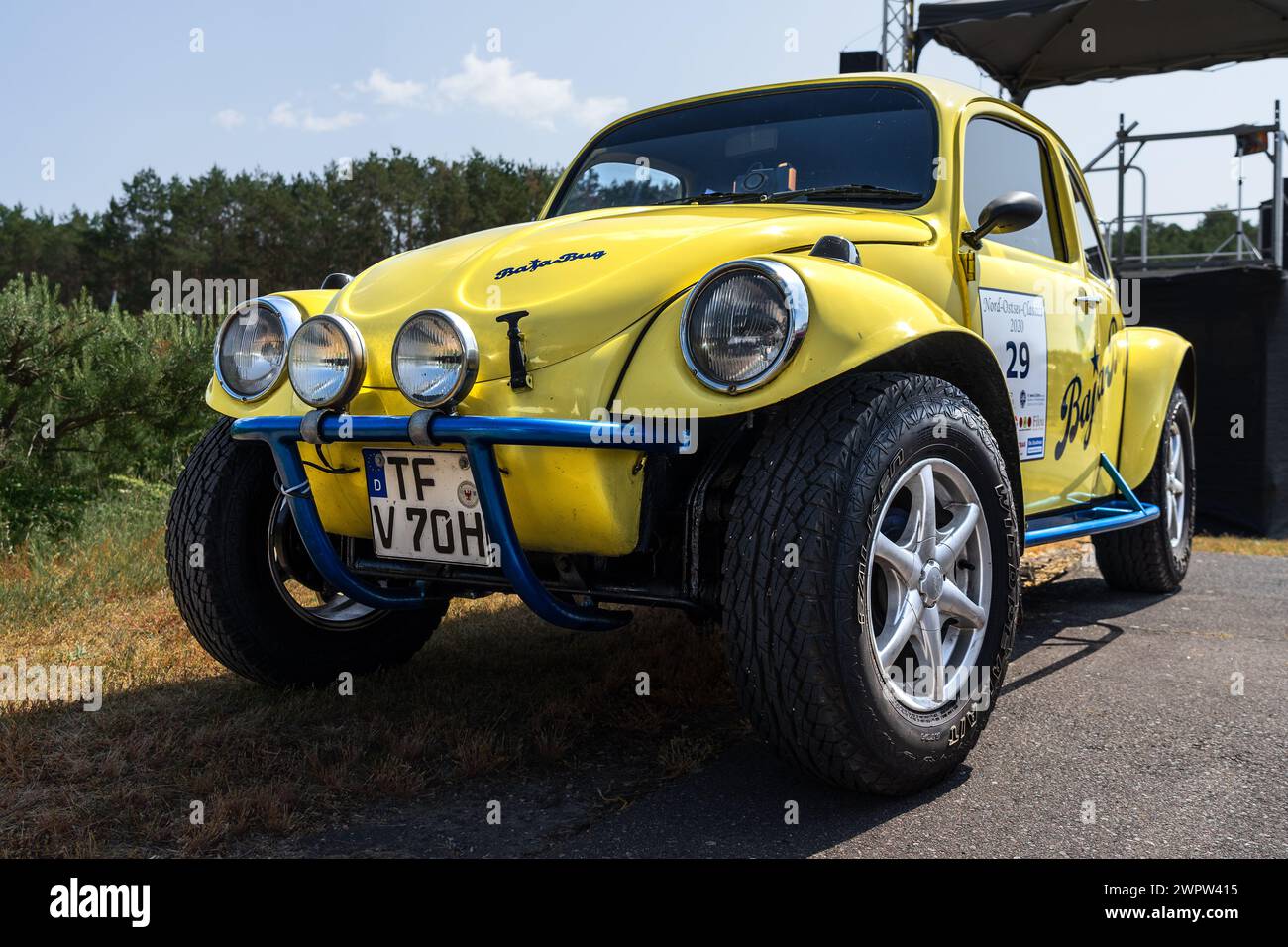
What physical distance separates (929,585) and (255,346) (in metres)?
1.93

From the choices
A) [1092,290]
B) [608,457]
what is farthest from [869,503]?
[1092,290]

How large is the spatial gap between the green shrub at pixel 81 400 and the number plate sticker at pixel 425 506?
3906 millimetres

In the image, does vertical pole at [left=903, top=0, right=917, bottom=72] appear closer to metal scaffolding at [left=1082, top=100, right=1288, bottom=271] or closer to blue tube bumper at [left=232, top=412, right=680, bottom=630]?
metal scaffolding at [left=1082, top=100, right=1288, bottom=271]

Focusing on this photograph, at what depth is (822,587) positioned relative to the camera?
94.4 inches

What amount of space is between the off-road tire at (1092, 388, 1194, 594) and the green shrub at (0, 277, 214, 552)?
214 inches

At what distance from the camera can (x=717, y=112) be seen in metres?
4.01

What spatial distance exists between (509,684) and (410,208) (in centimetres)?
4490

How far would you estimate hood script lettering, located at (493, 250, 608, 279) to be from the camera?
2889mm

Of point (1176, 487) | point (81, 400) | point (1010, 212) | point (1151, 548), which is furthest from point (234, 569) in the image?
point (1176, 487)

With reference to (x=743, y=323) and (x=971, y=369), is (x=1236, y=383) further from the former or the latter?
(x=743, y=323)

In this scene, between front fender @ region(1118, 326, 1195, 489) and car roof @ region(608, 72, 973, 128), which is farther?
front fender @ region(1118, 326, 1195, 489)

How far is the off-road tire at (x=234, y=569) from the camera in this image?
331cm

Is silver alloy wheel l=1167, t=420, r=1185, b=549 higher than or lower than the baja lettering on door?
lower

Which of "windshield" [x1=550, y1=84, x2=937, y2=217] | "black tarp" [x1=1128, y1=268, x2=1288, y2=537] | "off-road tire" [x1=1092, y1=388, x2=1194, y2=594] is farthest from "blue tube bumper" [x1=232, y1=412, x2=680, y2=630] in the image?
"black tarp" [x1=1128, y1=268, x2=1288, y2=537]
